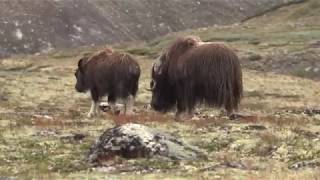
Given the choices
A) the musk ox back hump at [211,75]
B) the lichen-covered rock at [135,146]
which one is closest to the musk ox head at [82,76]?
the musk ox back hump at [211,75]

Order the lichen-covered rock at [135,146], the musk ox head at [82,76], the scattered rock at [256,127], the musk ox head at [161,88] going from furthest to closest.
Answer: the musk ox head at [82,76], the musk ox head at [161,88], the scattered rock at [256,127], the lichen-covered rock at [135,146]

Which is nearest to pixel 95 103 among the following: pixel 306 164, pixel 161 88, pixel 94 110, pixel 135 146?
pixel 94 110

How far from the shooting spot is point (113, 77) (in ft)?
96.3

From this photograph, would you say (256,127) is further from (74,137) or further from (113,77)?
(113,77)

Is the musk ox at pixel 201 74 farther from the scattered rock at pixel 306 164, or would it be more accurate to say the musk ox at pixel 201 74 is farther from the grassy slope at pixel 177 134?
the scattered rock at pixel 306 164

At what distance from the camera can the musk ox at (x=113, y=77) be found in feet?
95.5

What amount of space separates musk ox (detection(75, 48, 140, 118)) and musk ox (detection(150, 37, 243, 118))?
2.61 m

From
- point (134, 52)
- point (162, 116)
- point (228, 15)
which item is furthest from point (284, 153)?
point (228, 15)

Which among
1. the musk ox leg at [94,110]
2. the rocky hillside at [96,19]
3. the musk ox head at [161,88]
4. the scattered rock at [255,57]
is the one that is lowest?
the musk ox leg at [94,110]

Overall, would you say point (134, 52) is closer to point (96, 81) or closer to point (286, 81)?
point (286, 81)

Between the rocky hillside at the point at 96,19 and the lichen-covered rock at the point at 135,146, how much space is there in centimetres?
10363

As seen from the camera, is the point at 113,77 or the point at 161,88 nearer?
the point at 161,88

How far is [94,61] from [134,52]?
194ft

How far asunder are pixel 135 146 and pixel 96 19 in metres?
120
